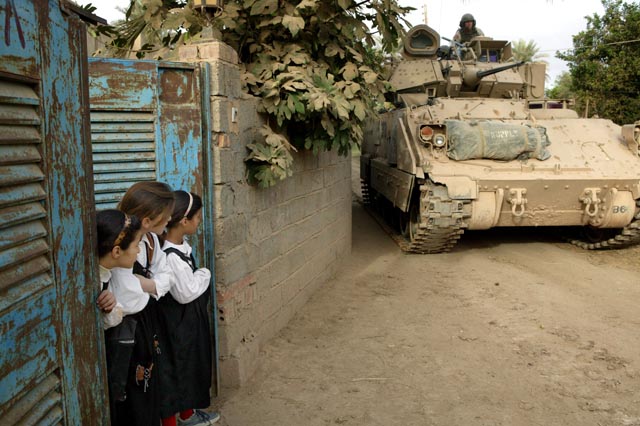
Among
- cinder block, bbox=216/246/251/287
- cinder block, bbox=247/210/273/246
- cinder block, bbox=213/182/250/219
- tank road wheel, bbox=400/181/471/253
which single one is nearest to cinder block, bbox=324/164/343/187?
tank road wheel, bbox=400/181/471/253

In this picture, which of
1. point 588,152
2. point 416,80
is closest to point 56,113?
point 588,152

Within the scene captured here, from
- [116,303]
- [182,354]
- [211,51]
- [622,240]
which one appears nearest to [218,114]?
[211,51]

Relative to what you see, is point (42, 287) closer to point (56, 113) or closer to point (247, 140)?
point (56, 113)

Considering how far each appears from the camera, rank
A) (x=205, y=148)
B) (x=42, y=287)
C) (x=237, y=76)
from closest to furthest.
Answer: (x=42, y=287), (x=205, y=148), (x=237, y=76)

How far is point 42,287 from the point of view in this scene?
1613mm

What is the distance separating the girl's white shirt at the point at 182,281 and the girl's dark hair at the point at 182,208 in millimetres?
119

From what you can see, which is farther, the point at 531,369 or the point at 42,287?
the point at 531,369

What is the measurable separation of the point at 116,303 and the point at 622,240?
667 cm

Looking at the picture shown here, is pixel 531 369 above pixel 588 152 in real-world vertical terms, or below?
below

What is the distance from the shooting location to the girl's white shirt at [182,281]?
2617 millimetres

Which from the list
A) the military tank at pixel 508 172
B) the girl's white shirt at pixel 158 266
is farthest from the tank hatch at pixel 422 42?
the girl's white shirt at pixel 158 266

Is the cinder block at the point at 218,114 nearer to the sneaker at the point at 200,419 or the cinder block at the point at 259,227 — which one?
the cinder block at the point at 259,227

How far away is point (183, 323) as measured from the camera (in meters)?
2.75

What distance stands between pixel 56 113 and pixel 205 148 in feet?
5.17
